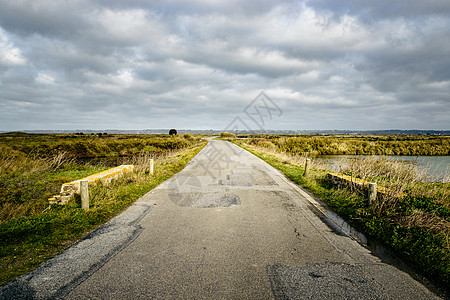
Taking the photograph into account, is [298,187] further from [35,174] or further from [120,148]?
[120,148]

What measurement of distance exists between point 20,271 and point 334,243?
5381 millimetres

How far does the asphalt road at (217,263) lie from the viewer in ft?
9.50

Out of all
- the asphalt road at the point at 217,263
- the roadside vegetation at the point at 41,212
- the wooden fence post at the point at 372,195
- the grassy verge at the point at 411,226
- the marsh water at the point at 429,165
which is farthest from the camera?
the marsh water at the point at 429,165

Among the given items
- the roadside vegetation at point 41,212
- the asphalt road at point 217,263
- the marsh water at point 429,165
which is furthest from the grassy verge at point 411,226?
the roadside vegetation at point 41,212

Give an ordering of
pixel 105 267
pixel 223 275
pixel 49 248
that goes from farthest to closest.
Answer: pixel 49 248 < pixel 105 267 < pixel 223 275

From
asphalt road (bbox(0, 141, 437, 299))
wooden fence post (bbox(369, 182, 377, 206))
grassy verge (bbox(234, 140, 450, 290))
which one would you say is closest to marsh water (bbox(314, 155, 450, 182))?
grassy verge (bbox(234, 140, 450, 290))

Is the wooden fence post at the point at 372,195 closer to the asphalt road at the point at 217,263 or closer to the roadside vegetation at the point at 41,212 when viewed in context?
the asphalt road at the point at 217,263

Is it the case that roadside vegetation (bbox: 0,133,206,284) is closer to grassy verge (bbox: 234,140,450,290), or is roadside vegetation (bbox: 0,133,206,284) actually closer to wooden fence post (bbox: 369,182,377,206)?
grassy verge (bbox: 234,140,450,290)

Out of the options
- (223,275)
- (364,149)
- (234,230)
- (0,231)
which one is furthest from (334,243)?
(364,149)

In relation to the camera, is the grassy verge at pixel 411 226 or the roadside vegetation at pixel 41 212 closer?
the grassy verge at pixel 411 226

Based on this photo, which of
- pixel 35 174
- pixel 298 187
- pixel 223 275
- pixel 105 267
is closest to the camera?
pixel 223 275

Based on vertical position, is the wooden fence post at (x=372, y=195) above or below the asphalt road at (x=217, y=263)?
above

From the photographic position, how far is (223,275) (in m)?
3.20

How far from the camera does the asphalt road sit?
9.50 feet
